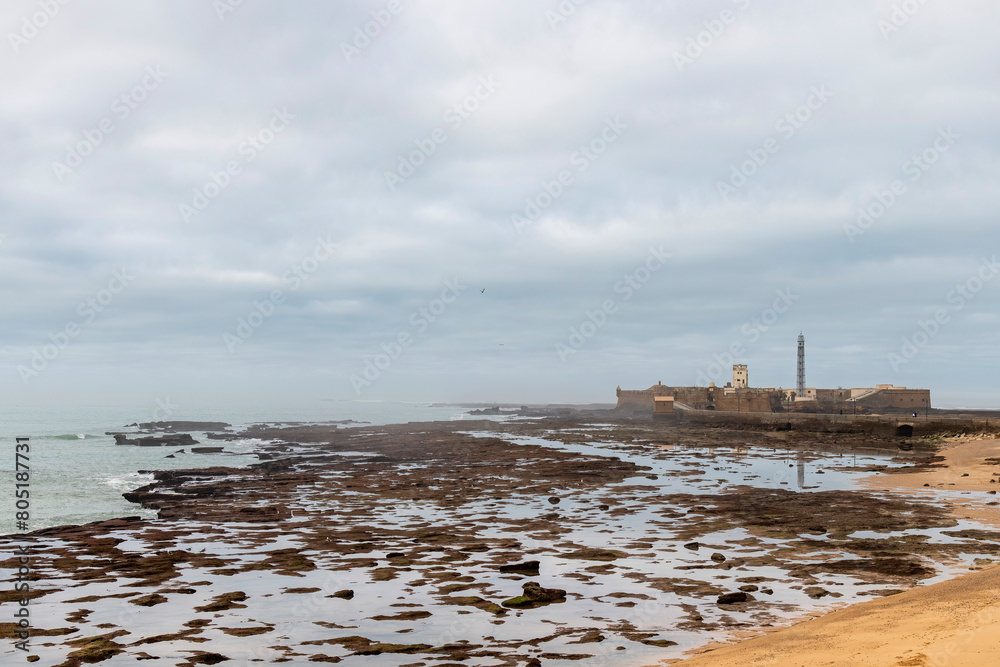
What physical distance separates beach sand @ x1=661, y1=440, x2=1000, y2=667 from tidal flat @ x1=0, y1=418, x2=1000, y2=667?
3.90 feet

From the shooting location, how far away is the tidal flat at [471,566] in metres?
12.5

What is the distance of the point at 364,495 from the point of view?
32.4 m

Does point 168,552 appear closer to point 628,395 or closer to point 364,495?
point 364,495

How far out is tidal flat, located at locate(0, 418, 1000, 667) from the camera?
12.5 meters

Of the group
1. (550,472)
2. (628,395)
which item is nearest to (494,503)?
(550,472)

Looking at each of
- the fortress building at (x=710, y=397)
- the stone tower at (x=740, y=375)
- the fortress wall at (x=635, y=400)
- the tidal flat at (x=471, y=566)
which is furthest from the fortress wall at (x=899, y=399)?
the tidal flat at (x=471, y=566)

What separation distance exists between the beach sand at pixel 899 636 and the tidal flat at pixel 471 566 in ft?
3.90

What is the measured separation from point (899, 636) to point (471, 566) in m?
10.6

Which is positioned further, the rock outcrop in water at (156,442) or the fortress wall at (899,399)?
the fortress wall at (899,399)

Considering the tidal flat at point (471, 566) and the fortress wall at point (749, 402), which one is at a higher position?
the fortress wall at point (749, 402)

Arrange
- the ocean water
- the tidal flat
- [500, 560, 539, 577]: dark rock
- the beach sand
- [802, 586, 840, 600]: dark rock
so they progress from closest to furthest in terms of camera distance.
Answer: the beach sand → the tidal flat → [802, 586, 840, 600]: dark rock → [500, 560, 539, 577]: dark rock → the ocean water

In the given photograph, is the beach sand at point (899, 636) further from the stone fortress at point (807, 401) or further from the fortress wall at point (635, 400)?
the fortress wall at point (635, 400)

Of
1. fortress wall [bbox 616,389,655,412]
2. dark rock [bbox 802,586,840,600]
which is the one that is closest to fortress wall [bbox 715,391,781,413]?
fortress wall [bbox 616,389,655,412]

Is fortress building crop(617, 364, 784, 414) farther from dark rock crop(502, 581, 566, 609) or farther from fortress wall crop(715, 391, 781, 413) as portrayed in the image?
dark rock crop(502, 581, 566, 609)
